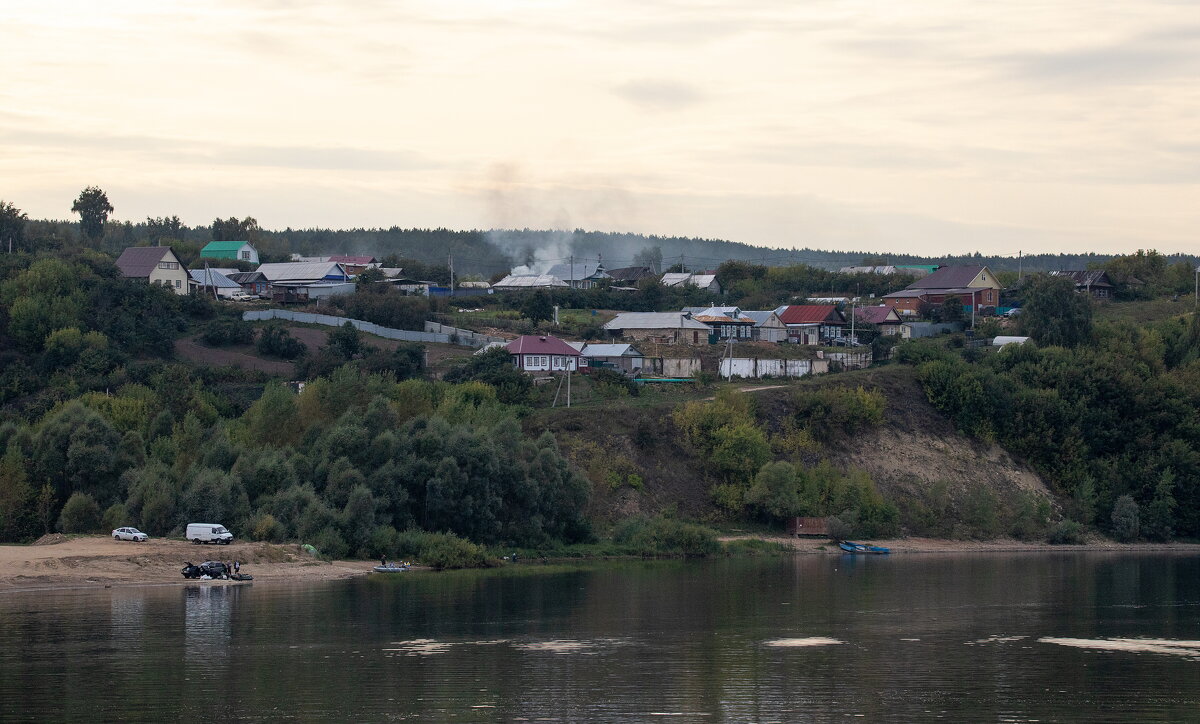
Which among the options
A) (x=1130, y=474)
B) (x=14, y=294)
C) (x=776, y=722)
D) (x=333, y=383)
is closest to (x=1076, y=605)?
(x=776, y=722)

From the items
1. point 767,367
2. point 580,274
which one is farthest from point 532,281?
point 767,367

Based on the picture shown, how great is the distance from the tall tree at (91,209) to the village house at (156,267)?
1960 inches

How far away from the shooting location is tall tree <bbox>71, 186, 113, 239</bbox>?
513 feet

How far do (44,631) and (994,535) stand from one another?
5865 centimetres

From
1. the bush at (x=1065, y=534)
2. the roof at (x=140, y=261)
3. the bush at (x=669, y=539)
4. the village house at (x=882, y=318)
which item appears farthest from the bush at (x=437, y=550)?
the village house at (x=882, y=318)

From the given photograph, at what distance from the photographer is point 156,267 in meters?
109

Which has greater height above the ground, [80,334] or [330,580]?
[80,334]

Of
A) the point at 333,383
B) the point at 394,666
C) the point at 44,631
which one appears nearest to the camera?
the point at 394,666

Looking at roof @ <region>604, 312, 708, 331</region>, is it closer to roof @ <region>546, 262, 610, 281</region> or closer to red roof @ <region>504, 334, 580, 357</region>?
red roof @ <region>504, 334, 580, 357</region>

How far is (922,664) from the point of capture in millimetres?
37406

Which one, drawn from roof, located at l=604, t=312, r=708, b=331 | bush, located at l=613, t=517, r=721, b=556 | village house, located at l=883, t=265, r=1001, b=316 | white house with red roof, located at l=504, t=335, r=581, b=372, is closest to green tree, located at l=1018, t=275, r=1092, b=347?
village house, located at l=883, t=265, r=1001, b=316

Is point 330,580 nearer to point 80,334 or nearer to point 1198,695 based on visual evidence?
point 1198,695

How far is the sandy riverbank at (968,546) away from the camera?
7444 centimetres

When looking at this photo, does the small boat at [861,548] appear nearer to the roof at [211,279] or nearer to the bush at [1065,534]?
the bush at [1065,534]
